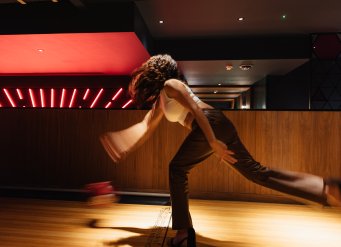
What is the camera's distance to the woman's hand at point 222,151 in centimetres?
158

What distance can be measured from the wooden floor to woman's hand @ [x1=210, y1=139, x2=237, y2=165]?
2.60 feet

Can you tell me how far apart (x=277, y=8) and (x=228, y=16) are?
3.45ft

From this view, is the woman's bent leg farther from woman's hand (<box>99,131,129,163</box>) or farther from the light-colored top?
woman's hand (<box>99,131,129,163</box>)

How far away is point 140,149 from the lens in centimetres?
356

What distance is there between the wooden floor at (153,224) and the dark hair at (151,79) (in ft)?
3.53

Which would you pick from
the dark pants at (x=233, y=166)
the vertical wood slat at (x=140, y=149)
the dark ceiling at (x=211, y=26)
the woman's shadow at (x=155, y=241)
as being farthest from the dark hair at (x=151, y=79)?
the dark ceiling at (x=211, y=26)

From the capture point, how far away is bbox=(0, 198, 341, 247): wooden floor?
6.78ft

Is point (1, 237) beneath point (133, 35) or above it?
beneath

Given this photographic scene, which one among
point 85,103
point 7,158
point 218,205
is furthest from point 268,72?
point 7,158

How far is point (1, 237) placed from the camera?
209 centimetres

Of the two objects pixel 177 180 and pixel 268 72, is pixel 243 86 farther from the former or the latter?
pixel 177 180

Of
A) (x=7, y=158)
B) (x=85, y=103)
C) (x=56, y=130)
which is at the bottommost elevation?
(x=7, y=158)

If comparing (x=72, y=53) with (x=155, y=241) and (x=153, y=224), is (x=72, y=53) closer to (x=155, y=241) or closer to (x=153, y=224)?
(x=153, y=224)

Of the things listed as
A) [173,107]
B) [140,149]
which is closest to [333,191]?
[173,107]
